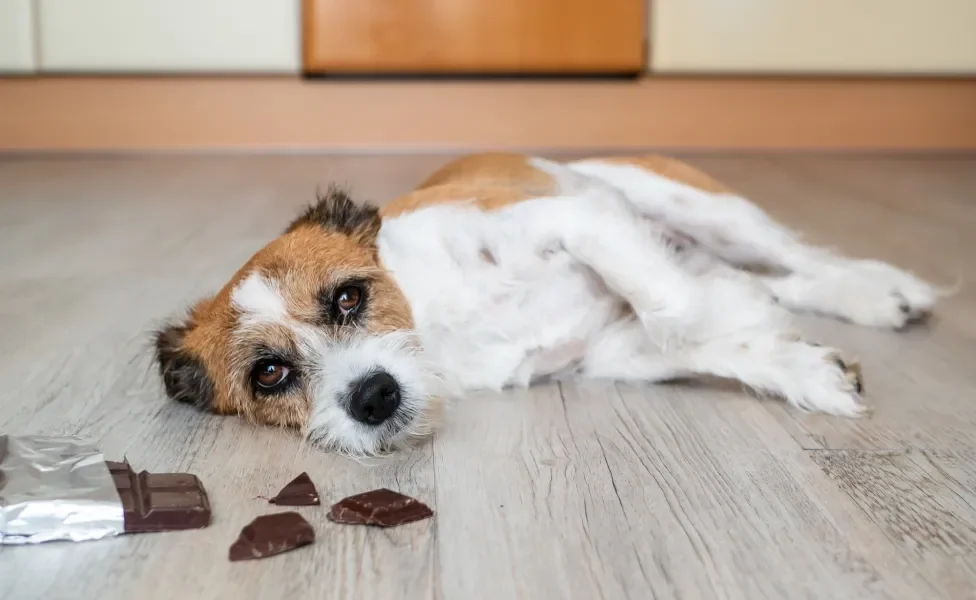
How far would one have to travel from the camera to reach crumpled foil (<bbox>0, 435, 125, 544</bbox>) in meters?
1.24

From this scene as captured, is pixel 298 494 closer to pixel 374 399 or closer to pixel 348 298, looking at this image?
pixel 374 399

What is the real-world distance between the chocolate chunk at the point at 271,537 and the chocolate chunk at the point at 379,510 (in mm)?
54

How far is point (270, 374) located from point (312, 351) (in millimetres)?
97

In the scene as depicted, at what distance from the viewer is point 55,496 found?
4.19 feet

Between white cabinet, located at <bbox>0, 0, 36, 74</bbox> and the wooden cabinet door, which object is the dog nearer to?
the wooden cabinet door

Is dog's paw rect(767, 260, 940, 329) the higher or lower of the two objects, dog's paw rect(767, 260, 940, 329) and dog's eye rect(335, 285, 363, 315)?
the lower

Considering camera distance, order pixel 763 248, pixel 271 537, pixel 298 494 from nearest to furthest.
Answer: pixel 271 537 → pixel 298 494 → pixel 763 248

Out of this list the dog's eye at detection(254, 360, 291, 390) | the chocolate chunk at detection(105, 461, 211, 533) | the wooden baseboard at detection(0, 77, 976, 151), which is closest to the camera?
the chocolate chunk at detection(105, 461, 211, 533)

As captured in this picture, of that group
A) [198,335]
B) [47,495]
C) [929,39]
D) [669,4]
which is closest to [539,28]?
[669,4]

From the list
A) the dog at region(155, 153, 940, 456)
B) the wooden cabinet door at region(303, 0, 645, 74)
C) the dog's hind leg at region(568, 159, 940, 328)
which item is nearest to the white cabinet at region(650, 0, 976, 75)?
the wooden cabinet door at region(303, 0, 645, 74)

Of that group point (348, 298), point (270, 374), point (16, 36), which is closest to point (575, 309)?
point (348, 298)

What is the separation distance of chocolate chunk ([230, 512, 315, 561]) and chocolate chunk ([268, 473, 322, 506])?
0.07m

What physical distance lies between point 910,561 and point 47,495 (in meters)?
1.08

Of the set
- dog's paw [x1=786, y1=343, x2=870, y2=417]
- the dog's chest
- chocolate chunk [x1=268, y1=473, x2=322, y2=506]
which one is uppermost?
the dog's chest
